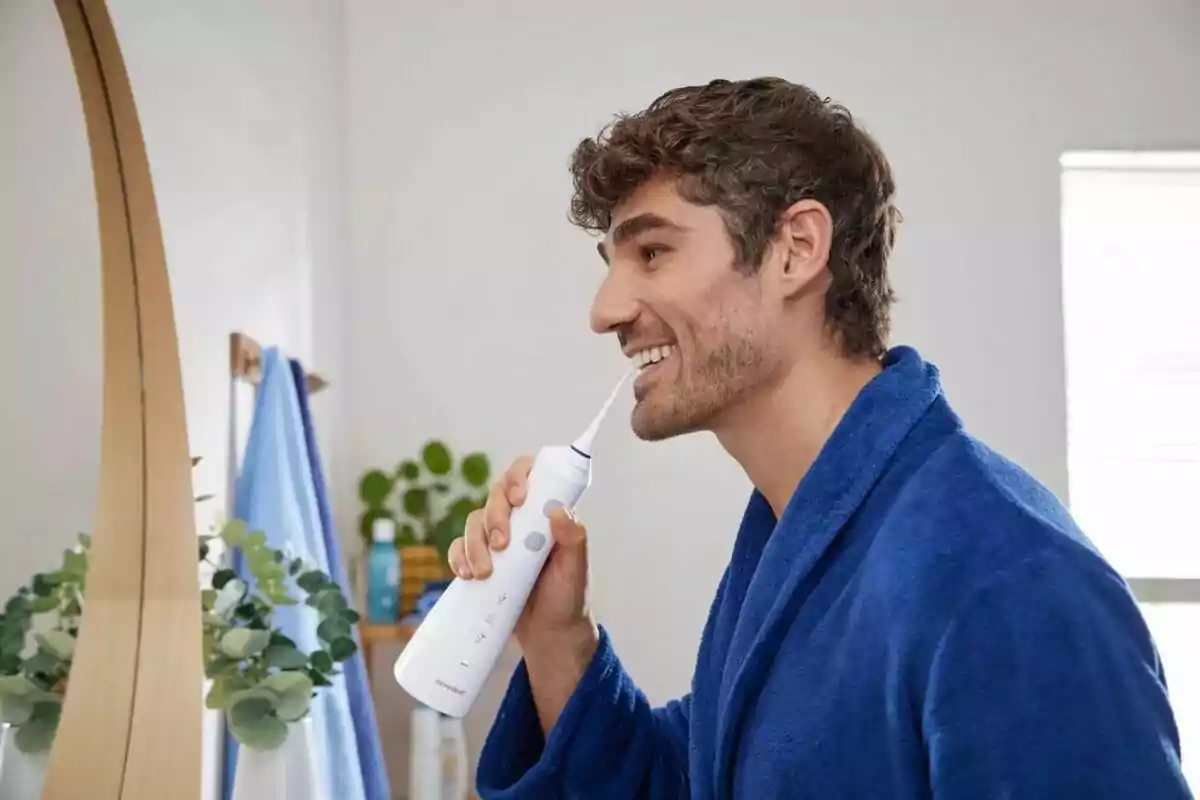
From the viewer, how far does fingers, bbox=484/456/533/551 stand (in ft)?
2.59

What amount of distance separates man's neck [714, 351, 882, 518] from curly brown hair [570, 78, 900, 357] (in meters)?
0.03

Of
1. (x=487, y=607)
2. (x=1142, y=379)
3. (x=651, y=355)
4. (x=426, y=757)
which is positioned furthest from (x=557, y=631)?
(x=1142, y=379)

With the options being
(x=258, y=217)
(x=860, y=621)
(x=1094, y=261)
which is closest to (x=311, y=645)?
(x=258, y=217)

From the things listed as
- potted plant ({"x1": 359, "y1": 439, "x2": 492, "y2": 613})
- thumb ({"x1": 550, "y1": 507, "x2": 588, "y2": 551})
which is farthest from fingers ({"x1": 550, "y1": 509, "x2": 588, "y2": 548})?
potted plant ({"x1": 359, "y1": 439, "x2": 492, "y2": 613})

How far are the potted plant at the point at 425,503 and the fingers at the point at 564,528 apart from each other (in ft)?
2.95

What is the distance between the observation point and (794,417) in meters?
0.79

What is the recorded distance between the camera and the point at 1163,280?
1962 millimetres

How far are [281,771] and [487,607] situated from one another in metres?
0.39

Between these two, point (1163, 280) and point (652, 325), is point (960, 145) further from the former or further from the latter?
point (652, 325)

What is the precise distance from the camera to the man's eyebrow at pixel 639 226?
80 cm

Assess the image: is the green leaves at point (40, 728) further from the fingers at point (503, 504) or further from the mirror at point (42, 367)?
the fingers at point (503, 504)

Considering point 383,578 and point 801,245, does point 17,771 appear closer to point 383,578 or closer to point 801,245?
point 801,245

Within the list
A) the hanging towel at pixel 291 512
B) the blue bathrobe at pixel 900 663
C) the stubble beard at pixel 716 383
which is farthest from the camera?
the hanging towel at pixel 291 512

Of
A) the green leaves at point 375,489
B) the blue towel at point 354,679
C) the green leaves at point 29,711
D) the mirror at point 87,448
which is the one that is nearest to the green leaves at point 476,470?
the green leaves at point 375,489
